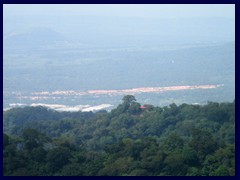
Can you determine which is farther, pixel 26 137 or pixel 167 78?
pixel 167 78

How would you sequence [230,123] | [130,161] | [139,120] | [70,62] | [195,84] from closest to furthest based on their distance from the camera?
[130,161], [230,123], [139,120], [195,84], [70,62]

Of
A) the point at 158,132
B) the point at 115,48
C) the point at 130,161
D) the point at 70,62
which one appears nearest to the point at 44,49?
the point at 70,62

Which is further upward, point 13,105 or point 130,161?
point 13,105

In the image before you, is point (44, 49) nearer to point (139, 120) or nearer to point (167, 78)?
point (167, 78)

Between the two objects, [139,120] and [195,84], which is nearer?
[139,120]
